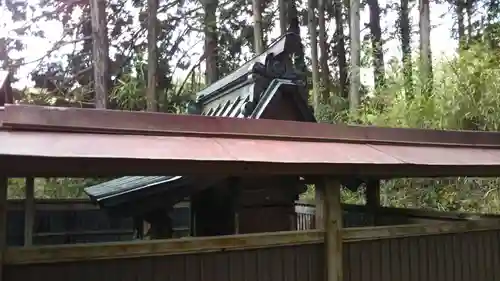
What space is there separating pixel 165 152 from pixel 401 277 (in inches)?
90.5

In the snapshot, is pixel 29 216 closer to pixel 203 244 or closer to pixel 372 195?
pixel 203 244

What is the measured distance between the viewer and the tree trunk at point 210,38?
12.8m

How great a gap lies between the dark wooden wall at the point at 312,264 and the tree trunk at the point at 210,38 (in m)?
9.54

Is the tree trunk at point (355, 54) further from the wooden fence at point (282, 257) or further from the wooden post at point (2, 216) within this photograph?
the wooden post at point (2, 216)

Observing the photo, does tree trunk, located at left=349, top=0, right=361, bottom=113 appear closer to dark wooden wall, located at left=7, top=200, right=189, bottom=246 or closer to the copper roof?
dark wooden wall, located at left=7, top=200, right=189, bottom=246

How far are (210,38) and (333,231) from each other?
34.8ft

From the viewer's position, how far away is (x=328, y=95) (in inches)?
559

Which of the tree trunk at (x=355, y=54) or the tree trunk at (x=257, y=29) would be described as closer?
the tree trunk at (x=355, y=54)

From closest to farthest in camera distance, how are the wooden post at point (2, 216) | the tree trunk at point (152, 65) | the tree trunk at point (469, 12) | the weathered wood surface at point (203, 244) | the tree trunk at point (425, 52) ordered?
the wooden post at point (2, 216)
the weathered wood surface at point (203, 244)
the tree trunk at point (425, 52)
the tree trunk at point (152, 65)
the tree trunk at point (469, 12)

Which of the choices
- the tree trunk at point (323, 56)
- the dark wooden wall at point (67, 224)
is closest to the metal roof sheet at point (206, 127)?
the dark wooden wall at point (67, 224)

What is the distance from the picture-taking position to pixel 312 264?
338 centimetres

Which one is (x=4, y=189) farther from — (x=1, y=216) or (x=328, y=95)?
(x=328, y=95)

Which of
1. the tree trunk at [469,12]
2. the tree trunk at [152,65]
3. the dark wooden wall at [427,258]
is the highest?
the tree trunk at [469,12]

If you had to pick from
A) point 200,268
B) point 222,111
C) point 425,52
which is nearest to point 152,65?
point 222,111
